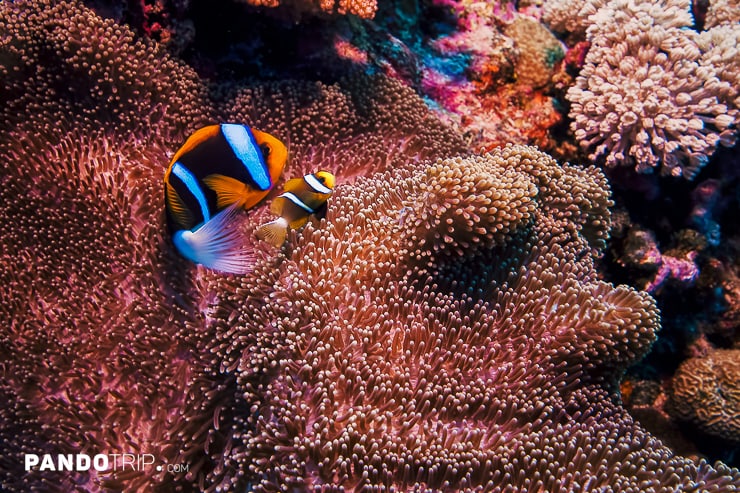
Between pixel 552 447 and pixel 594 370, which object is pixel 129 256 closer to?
pixel 552 447

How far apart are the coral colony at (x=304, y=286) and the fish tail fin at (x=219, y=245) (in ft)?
0.17

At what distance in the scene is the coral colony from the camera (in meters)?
2.11

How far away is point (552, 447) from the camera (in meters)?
2.17

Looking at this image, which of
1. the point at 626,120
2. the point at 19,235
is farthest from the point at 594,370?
the point at 19,235

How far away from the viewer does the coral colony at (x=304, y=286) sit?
211cm

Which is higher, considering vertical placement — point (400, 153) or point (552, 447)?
point (400, 153)

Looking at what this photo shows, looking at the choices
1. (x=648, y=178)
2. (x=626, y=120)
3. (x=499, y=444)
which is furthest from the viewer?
(x=648, y=178)

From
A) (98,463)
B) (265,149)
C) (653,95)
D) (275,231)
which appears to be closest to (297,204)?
(275,231)

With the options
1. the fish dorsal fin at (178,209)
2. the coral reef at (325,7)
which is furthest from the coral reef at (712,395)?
the fish dorsal fin at (178,209)

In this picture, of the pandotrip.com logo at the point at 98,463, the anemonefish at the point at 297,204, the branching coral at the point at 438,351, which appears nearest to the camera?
the branching coral at the point at 438,351

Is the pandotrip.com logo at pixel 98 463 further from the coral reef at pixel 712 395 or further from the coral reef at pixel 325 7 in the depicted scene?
the coral reef at pixel 712 395

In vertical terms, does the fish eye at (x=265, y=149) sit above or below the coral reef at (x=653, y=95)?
below

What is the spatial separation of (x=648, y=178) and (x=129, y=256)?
3591mm

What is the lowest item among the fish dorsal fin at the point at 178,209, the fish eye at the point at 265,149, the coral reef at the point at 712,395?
the coral reef at the point at 712,395
